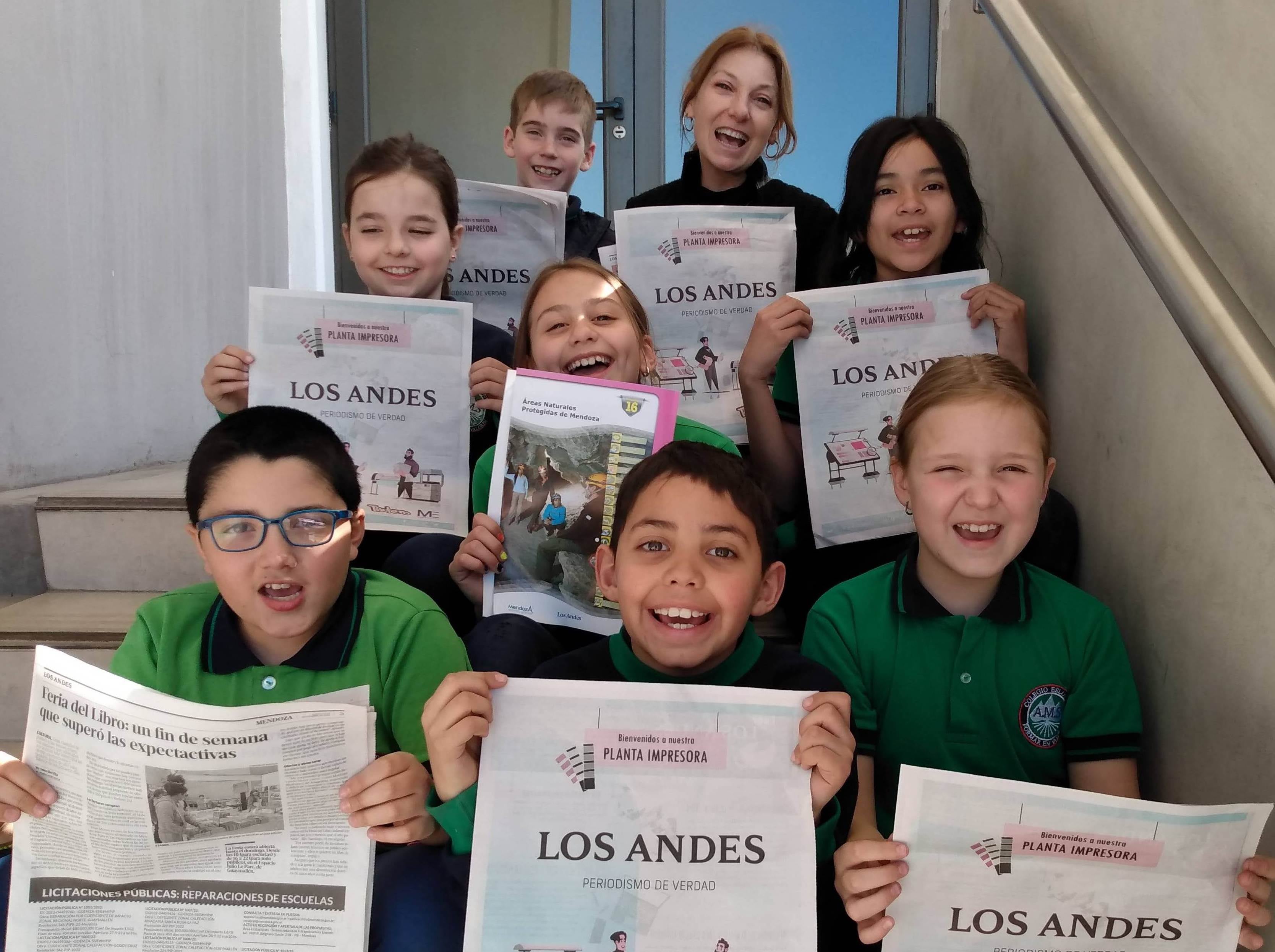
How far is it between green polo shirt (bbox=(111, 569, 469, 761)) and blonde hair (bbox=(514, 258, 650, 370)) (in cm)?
69

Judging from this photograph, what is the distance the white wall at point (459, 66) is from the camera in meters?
4.08

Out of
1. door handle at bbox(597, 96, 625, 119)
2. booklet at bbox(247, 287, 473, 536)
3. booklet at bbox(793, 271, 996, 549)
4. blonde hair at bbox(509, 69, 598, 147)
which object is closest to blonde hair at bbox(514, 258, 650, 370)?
booklet at bbox(247, 287, 473, 536)

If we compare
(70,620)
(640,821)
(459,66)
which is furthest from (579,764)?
(459,66)

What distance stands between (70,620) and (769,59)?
183 centimetres

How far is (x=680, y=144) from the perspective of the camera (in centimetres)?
402

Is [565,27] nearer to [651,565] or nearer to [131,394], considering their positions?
[131,394]

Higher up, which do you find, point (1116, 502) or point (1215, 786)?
point (1116, 502)

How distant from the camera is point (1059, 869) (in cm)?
96

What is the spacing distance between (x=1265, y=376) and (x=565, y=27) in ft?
11.9

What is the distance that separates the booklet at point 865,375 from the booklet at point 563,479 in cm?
30

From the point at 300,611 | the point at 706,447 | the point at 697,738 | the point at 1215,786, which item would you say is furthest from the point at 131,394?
the point at 1215,786

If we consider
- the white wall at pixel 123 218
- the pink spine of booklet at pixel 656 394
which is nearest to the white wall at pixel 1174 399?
the pink spine of booklet at pixel 656 394

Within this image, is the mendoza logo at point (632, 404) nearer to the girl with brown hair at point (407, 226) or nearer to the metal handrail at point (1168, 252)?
the girl with brown hair at point (407, 226)

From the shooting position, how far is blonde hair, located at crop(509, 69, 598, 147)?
2607 millimetres
